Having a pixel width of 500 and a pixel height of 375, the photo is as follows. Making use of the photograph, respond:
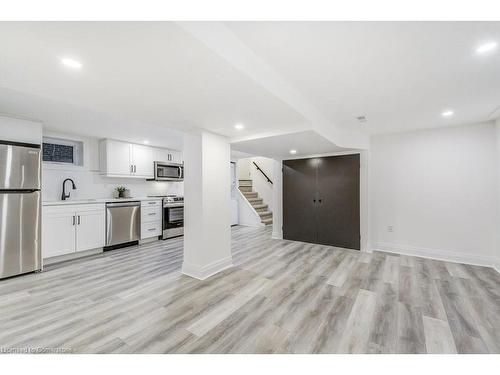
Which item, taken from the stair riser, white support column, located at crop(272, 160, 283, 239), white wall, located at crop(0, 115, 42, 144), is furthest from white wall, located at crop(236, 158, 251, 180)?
white wall, located at crop(0, 115, 42, 144)

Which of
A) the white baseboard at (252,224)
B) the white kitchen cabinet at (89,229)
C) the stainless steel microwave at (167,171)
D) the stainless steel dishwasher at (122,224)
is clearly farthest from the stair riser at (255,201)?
the white kitchen cabinet at (89,229)

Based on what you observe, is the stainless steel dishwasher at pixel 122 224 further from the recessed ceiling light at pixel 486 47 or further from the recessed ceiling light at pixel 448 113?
the recessed ceiling light at pixel 448 113

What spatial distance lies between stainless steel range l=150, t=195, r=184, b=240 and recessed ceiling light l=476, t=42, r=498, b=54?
205 inches

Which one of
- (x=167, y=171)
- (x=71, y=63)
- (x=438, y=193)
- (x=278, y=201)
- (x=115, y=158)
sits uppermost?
(x=71, y=63)

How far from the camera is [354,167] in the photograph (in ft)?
14.0

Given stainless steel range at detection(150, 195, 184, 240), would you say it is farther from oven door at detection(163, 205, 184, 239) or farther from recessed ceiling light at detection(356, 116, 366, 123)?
recessed ceiling light at detection(356, 116, 366, 123)

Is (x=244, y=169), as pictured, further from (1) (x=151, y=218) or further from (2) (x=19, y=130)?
(2) (x=19, y=130)

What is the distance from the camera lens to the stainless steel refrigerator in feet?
9.20

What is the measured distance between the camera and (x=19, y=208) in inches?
115

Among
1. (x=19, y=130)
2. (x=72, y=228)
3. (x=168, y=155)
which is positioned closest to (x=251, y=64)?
(x=19, y=130)

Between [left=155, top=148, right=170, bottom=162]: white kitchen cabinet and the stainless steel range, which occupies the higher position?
[left=155, top=148, right=170, bottom=162]: white kitchen cabinet

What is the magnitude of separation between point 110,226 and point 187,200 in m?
2.03

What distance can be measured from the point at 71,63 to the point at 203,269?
2527mm
